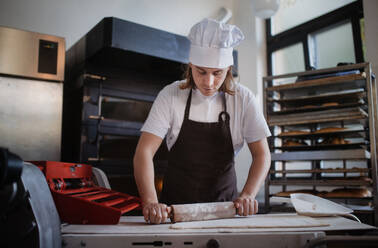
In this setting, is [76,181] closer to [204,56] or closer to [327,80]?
[204,56]

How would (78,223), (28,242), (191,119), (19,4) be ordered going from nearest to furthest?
(28,242), (78,223), (191,119), (19,4)

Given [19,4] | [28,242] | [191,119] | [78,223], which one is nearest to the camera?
[28,242]

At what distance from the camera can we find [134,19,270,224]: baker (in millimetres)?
1392

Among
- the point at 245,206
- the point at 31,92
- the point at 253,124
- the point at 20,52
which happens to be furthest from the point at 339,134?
the point at 20,52

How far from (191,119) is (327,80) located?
5.18 ft

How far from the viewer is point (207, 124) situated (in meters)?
1.55

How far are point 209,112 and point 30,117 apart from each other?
4.63 ft

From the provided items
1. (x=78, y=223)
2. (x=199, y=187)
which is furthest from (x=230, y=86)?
(x=78, y=223)

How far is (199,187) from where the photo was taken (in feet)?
5.02

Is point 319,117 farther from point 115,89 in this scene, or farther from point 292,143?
point 115,89

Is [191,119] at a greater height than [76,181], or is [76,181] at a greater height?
[191,119]

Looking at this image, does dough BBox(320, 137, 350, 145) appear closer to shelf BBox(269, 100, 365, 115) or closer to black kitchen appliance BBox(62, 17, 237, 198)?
shelf BBox(269, 100, 365, 115)

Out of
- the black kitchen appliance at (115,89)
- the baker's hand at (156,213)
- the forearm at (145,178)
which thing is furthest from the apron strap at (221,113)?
the black kitchen appliance at (115,89)

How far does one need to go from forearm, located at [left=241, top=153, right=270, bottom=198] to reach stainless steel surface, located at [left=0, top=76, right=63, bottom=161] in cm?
158
